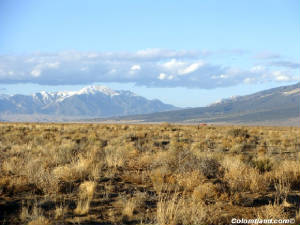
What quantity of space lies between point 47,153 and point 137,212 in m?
9.05

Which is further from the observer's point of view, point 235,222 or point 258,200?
point 258,200

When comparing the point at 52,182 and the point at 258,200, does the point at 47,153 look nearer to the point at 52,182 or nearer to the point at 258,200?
the point at 52,182

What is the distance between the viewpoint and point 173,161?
1344cm

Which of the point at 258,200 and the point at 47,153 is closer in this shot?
the point at 258,200

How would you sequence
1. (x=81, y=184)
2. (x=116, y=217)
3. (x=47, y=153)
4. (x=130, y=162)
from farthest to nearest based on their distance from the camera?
1. (x=47, y=153)
2. (x=130, y=162)
3. (x=81, y=184)
4. (x=116, y=217)

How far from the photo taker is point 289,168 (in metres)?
12.4

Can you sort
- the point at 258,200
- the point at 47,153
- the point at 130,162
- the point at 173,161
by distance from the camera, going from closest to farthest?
the point at 258,200 < the point at 173,161 < the point at 130,162 < the point at 47,153

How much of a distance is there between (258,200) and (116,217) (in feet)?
12.6

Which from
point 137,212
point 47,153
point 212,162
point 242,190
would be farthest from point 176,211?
point 47,153

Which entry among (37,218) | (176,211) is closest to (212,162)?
(176,211)

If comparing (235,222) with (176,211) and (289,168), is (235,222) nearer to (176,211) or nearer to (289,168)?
(176,211)

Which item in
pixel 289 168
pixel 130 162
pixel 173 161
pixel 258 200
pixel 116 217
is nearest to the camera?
pixel 116 217

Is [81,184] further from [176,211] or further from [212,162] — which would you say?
[212,162]

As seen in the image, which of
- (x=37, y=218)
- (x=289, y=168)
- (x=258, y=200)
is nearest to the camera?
(x=37, y=218)
